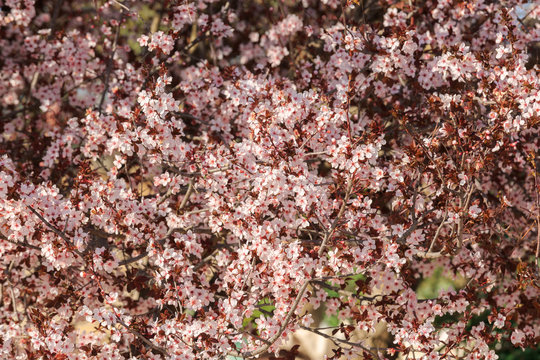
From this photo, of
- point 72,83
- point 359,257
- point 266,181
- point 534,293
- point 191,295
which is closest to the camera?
point 266,181

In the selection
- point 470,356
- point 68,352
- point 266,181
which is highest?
point 266,181

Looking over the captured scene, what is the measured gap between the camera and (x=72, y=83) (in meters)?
8.31

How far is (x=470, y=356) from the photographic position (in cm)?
514

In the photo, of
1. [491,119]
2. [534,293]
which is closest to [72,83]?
[491,119]

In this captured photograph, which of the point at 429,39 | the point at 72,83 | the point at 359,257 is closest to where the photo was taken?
the point at 359,257

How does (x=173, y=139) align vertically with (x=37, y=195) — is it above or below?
above

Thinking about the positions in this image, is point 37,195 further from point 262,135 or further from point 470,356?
point 470,356

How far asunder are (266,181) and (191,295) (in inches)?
55.4

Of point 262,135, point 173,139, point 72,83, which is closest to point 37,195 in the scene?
point 173,139

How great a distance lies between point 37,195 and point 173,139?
127 centimetres

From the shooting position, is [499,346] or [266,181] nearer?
[266,181]

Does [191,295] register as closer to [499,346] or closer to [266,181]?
[266,181]

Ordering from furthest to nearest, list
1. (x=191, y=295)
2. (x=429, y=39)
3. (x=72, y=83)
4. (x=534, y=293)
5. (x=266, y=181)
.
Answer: (x=72, y=83) < (x=534, y=293) < (x=429, y=39) < (x=191, y=295) < (x=266, y=181)

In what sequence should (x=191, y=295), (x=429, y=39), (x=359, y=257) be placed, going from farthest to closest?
(x=429, y=39), (x=191, y=295), (x=359, y=257)
